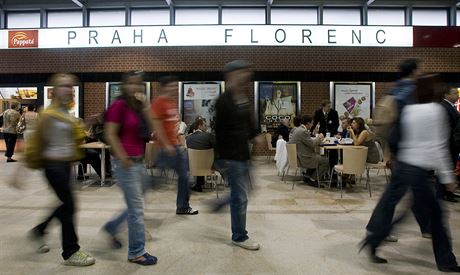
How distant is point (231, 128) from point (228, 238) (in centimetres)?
120

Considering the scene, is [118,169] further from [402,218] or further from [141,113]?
[402,218]

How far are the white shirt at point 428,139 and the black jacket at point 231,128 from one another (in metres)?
1.28

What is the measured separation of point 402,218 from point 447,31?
6858 mm

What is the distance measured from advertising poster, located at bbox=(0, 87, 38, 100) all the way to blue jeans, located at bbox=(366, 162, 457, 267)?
462 inches

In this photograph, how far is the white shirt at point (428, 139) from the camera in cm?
263

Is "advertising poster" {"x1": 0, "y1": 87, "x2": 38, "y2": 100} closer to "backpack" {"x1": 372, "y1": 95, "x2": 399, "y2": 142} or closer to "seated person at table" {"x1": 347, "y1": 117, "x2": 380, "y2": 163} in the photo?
"seated person at table" {"x1": 347, "y1": 117, "x2": 380, "y2": 163}

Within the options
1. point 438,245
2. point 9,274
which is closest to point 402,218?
point 438,245

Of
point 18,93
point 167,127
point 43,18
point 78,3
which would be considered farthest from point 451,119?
point 43,18

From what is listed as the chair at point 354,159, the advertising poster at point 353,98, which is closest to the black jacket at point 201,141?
the chair at point 354,159

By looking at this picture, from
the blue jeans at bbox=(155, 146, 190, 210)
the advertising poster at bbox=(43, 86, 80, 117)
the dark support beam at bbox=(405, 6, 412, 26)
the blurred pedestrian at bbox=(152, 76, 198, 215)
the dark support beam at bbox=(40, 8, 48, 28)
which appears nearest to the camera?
the blurred pedestrian at bbox=(152, 76, 198, 215)

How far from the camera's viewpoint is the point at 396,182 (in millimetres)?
2916

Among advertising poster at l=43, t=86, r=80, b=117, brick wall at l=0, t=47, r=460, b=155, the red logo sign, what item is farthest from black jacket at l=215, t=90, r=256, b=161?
advertising poster at l=43, t=86, r=80, b=117

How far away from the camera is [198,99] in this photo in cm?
1120

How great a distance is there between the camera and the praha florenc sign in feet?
20.4
